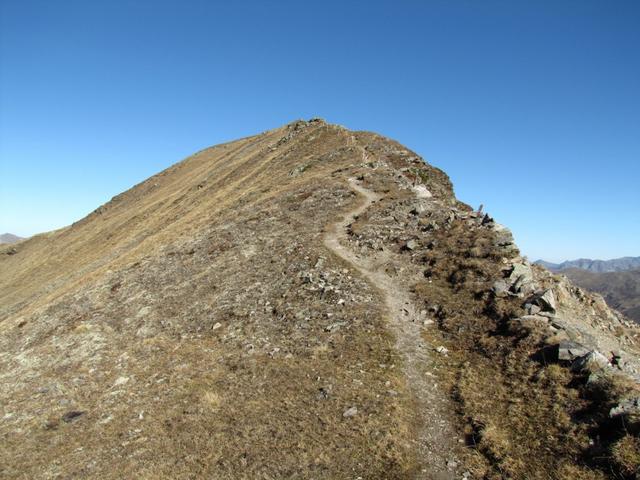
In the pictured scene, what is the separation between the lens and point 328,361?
17609 mm

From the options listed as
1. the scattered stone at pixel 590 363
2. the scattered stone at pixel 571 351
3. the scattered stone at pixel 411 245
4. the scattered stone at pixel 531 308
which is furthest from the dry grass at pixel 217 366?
the scattered stone at pixel 531 308

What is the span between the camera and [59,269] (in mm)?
61125

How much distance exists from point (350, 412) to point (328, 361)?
369 centimetres

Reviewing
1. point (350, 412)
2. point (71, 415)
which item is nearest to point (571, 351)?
point (350, 412)

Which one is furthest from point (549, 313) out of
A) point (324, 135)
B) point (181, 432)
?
point (324, 135)

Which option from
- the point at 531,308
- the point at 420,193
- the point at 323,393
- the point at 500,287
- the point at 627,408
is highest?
the point at 420,193

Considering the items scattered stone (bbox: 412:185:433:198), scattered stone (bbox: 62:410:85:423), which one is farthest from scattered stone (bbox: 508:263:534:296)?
scattered stone (bbox: 62:410:85:423)

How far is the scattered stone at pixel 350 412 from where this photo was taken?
13938 mm

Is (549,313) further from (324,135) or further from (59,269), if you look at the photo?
(59,269)

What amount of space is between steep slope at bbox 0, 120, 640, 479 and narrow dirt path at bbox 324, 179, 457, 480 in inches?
3.0

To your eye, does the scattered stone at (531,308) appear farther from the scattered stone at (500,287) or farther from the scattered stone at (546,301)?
the scattered stone at (500,287)

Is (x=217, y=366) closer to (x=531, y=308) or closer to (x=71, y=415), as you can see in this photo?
(x=71, y=415)

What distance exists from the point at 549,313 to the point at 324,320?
10.8 m

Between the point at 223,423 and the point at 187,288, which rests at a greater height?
the point at 187,288
